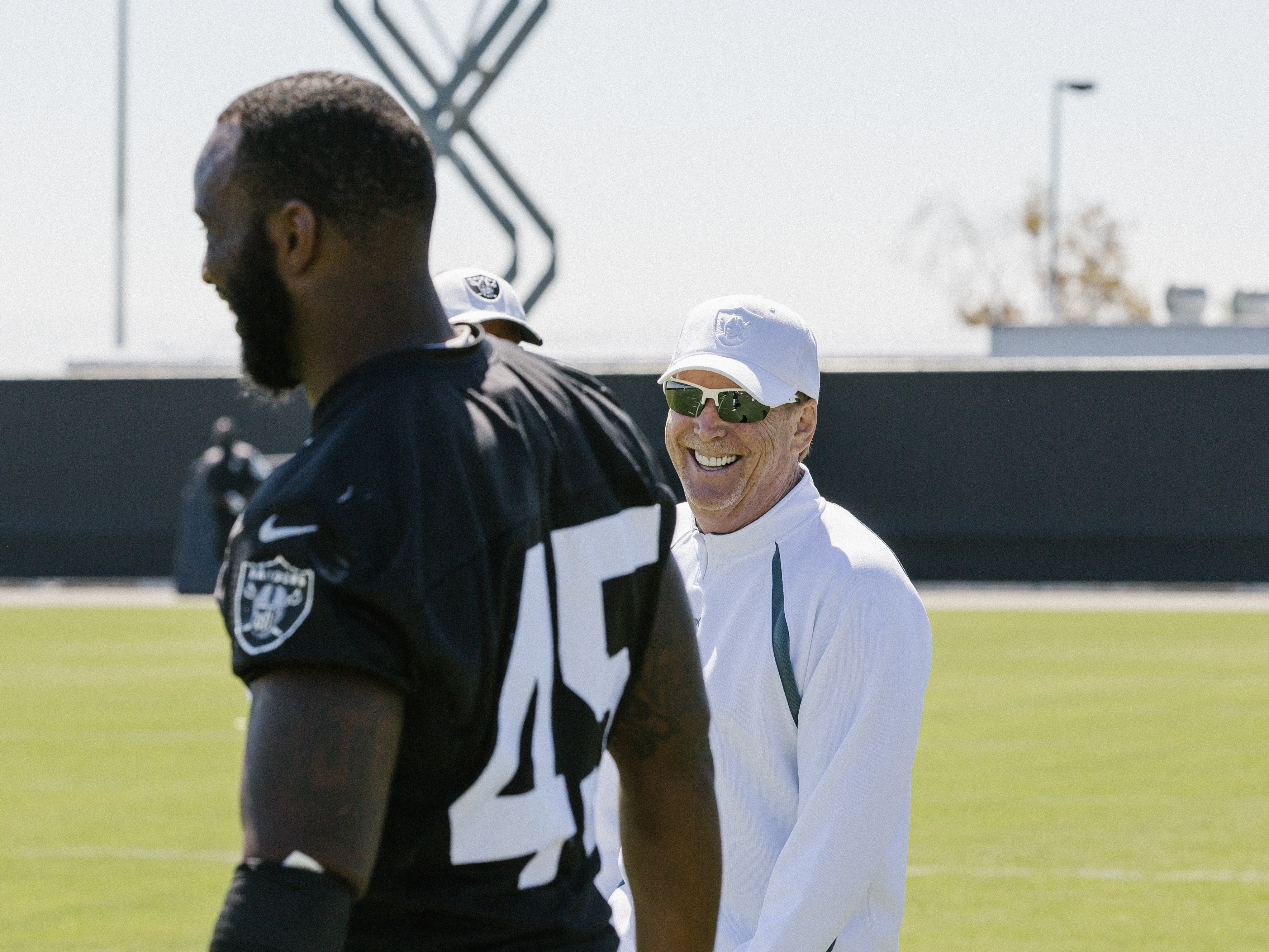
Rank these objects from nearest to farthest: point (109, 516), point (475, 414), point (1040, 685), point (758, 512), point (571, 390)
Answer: point (475, 414) → point (571, 390) → point (758, 512) → point (1040, 685) → point (109, 516)

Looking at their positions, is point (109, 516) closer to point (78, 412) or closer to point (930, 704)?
point (78, 412)

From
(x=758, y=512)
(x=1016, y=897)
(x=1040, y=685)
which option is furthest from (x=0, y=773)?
(x=758, y=512)

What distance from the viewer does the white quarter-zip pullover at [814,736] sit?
313 cm

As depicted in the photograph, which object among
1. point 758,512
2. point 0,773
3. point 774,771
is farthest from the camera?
point 0,773

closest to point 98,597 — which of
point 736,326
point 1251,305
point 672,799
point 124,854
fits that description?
point 124,854

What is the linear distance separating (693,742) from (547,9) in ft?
98.8

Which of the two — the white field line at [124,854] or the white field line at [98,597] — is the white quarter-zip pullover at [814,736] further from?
the white field line at [98,597]

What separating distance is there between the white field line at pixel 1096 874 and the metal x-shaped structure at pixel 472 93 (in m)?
22.4

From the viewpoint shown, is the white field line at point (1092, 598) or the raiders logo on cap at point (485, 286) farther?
the white field line at point (1092, 598)

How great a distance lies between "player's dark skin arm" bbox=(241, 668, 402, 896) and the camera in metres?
1.87

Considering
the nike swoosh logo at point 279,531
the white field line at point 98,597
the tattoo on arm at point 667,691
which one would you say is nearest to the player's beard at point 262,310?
the nike swoosh logo at point 279,531

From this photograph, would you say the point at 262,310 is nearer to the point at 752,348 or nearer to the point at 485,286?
the point at 752,348

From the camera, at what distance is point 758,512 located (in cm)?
358

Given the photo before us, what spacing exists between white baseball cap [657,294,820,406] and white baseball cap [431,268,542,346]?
646mm
